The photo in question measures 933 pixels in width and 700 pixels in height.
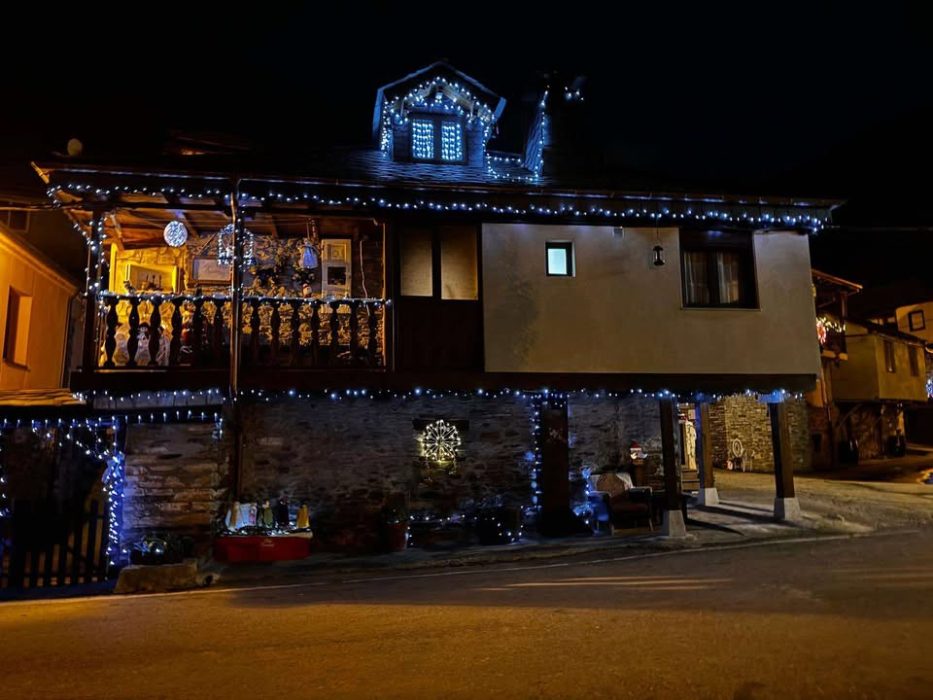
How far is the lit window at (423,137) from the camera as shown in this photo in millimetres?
13633

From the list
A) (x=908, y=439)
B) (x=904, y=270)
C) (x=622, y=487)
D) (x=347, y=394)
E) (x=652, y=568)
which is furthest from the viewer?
(x=904, y=270)

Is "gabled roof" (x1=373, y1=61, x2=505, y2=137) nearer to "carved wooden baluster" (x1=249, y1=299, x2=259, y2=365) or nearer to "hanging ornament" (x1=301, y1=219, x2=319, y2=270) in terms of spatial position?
"hanging ornament" (x1=301, y1=219, x2=319, y2=270)

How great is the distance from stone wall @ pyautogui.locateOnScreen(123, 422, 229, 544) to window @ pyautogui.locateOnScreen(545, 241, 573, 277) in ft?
22.0

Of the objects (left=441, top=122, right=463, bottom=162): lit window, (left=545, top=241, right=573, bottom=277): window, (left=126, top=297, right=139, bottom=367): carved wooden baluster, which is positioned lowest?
(left=126, top=297, right=139, bottom=367): carved wooden baluster

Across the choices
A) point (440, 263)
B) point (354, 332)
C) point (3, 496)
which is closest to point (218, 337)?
point (354, 332)

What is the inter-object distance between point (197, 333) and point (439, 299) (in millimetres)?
4125


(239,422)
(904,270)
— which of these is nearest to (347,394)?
(239,422)

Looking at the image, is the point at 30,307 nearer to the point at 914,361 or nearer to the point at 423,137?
the point at 423,137

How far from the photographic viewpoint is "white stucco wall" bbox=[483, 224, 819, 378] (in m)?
11.7

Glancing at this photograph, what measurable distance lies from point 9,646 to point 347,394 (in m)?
5.96

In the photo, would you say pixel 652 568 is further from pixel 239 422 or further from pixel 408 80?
pixel 408 80

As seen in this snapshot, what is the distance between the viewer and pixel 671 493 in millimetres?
11625

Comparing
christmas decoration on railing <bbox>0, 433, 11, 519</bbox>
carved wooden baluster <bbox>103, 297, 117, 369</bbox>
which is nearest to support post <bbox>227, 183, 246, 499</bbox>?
carved wooden baluster <bbox>103, 297, 117, 369</bbox>

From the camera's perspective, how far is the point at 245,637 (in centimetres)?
605
